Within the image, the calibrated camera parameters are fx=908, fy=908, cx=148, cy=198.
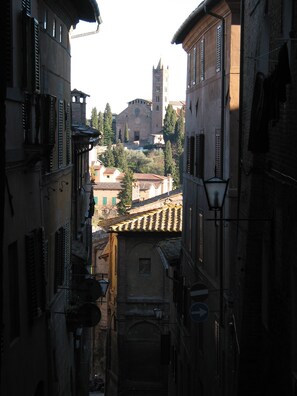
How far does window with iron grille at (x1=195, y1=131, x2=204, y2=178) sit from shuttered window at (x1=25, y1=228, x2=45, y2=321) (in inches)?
363

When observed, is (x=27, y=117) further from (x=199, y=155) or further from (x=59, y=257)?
(x=199, y=155)

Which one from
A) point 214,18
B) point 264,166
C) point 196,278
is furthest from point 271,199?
point 196,278

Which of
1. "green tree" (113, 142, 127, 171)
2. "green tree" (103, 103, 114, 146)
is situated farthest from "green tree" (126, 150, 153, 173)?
"green tree" (113, 142, 127, 171)

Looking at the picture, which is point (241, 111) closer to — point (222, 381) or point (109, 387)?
point (222, 381)

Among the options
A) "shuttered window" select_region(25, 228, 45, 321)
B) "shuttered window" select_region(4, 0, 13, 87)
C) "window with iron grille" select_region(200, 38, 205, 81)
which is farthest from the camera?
"window with iron grille" select_region(200, 38, 205, 81)

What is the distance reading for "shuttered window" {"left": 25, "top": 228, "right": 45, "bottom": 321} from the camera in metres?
12.4

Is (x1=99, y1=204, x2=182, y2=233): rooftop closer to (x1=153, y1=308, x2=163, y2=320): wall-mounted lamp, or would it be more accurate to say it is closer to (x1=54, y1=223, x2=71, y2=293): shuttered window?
(x1=153, y1=308, x2=163, y2=320): wall-mounted lamp

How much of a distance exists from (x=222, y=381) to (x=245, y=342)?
5.11m

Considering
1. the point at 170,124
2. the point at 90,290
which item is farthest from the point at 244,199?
the point at 170,124

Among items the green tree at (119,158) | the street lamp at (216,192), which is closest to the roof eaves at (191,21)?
the street lamp at (216,192)

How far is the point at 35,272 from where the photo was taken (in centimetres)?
1290

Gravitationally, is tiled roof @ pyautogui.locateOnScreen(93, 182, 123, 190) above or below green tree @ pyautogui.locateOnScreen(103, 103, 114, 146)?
below

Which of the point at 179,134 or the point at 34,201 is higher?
the point at 179,134

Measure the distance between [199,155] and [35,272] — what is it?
34.6ft
